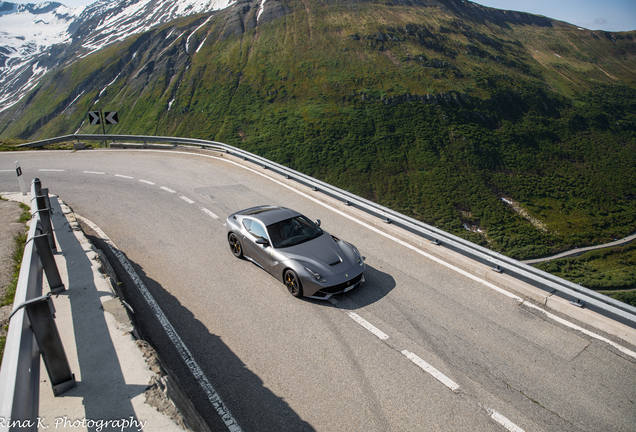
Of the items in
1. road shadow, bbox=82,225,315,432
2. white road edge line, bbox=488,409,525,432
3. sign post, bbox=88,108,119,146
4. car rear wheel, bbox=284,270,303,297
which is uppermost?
sign post, bbox=88,108,119,146

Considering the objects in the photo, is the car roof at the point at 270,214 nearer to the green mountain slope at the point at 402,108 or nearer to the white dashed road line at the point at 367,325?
the white dashed road line at the point at 367,325

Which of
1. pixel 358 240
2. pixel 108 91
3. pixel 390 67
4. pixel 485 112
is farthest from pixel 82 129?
pixel 358 240

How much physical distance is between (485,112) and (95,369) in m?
97.0

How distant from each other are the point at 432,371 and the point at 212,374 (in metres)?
3.39

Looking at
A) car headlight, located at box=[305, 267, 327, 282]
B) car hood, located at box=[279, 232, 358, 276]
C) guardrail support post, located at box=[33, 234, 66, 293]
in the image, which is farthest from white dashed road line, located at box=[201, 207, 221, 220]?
guardrail support post, located at box=[33, 234, 66, 293]

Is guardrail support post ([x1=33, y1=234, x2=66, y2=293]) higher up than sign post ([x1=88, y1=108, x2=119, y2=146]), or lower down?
lower down

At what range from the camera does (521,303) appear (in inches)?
281

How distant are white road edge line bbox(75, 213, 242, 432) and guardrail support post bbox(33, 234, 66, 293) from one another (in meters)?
1.69

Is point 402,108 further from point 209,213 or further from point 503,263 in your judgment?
point 503,263

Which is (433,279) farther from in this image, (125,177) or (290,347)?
(125,177)

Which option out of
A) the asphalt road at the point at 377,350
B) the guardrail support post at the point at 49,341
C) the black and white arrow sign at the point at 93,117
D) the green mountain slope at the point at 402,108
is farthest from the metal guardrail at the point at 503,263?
the green mountain slope at the point at 402,108

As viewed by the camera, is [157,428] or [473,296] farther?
[473,296]

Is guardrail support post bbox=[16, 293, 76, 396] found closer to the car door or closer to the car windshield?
the car door

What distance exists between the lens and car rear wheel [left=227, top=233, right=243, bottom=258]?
29.0 feet
